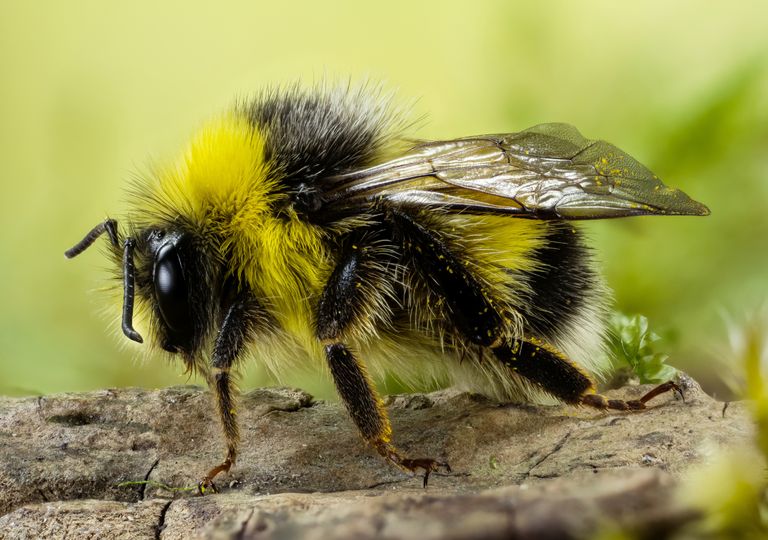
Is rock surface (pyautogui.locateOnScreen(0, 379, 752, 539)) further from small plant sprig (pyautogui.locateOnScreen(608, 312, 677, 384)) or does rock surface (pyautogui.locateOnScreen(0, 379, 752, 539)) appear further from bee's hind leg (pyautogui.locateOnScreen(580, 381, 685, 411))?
small plant sprig (pyautogui.locateOnScreen(608, 312, 677, 384))

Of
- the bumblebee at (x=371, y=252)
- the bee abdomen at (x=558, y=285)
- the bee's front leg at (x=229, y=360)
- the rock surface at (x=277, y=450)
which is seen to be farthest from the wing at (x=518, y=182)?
the rock surface at (x=277, y=450)

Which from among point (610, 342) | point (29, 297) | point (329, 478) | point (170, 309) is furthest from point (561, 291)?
point (29, 297)

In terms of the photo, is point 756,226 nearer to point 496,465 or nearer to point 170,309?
point 496,465

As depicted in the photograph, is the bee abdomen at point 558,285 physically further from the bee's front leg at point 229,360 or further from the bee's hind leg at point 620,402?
the bee's front leg at point 229,360

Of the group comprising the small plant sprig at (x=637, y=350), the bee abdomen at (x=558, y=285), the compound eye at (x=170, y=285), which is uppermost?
the compound eye at (x=170, y=285)

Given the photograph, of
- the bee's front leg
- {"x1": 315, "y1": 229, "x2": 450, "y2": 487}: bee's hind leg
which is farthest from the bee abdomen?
the bee's front leg
